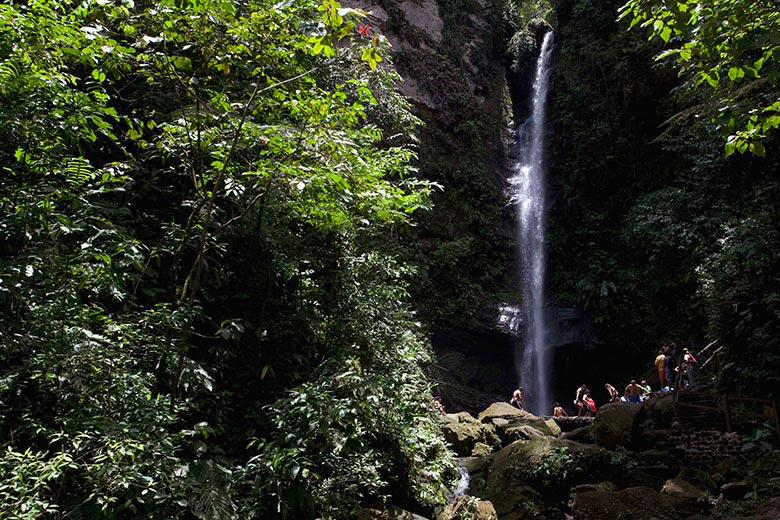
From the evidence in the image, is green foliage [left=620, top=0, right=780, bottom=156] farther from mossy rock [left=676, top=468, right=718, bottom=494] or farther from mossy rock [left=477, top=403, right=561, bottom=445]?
mossy rock [left=477, top=403, right=561, bottom=445]

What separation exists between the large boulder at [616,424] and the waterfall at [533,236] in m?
7.05

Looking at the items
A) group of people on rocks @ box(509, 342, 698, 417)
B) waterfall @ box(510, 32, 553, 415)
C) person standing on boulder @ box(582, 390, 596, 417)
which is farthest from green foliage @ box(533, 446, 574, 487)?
waterfall @ box(510, 32, 553, 415)

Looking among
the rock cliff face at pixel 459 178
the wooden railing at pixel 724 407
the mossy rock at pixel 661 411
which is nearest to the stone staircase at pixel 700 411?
the wooden railing at pixel 724 407

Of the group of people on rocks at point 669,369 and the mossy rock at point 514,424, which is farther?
the group of people on rocks at point 669,369

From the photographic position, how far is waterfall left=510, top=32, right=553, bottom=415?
55.3 feet

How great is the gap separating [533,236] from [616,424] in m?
10.4

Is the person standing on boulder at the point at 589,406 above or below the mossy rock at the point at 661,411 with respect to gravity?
below

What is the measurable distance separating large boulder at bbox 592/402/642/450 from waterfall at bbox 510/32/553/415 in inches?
278

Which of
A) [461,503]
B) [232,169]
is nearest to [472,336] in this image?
[461,503]

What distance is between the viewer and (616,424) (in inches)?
367

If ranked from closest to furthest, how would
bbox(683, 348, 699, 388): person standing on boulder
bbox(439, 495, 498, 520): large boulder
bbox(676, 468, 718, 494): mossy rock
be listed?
bbox(439, 495, 498, 520): large boulder, bbox(676, 468, 718, 494): mossy rock, bbox(683, 348, 699, 388): person standing on boulder

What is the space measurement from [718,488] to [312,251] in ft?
22.2

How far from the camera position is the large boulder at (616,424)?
9.13 m

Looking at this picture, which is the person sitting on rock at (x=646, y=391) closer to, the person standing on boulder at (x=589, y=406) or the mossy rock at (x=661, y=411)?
the person standing on boulder at (x=589, y=406)
